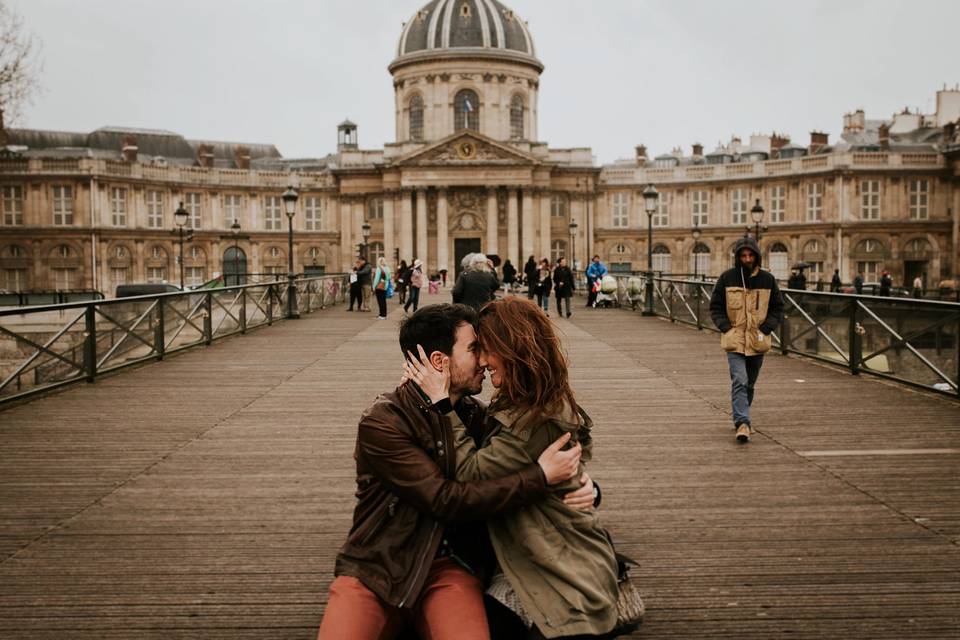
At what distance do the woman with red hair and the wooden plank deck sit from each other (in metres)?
0.95

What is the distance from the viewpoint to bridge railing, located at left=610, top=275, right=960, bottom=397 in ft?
35.9

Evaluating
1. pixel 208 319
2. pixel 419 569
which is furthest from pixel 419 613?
pixel 208 319

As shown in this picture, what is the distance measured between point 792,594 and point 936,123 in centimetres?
7311

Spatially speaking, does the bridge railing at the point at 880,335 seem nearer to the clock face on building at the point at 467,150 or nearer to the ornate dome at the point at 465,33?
the clock face on building at the point at 467,150

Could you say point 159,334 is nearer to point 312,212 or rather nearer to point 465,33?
point 312,212

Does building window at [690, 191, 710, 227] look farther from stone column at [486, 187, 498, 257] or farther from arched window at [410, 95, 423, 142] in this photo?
arched window at [410, 95, 423, 142]

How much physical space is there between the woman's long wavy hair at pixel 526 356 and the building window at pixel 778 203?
63042 mm

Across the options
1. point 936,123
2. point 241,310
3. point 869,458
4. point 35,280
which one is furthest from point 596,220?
point 869,458

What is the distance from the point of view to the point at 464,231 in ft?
211

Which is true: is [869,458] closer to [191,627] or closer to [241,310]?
[191,627]

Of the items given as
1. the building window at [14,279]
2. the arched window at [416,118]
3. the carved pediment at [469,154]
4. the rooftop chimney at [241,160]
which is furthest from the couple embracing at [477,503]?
the rooftop chimney at [241,160]

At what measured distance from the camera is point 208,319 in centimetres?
1781

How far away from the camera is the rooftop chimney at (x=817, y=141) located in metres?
66.4

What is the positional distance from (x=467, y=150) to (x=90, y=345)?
5139 centimetres
